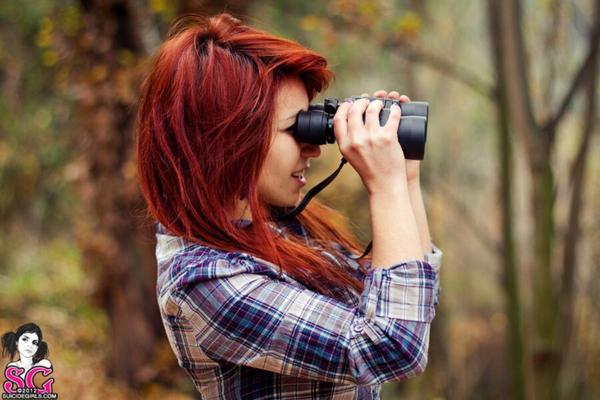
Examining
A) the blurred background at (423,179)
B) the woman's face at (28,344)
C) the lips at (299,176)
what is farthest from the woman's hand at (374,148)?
the woman's face at (28,344)

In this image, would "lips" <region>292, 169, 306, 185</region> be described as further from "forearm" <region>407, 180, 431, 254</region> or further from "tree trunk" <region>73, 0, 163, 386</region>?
"tree trunk" <region>73, 0, 163, 386</region>

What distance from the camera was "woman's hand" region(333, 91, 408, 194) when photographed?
1.13 meters

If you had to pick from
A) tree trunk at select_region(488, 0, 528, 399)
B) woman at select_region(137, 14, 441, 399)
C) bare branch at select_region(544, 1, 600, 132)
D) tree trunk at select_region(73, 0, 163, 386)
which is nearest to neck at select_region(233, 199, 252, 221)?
woman at select_region(137, 14, 441, 399)

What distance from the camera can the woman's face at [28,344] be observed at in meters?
1.50

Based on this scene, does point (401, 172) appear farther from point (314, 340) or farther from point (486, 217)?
point (486, 217)

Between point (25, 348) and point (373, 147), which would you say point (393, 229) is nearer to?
point (373, 147)

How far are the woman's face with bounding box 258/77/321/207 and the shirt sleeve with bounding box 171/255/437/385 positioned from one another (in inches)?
7.5

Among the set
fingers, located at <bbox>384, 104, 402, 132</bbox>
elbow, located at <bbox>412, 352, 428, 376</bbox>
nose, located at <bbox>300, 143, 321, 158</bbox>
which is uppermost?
fingers, located at <bbox>384, 104, 402, 132</bbox>

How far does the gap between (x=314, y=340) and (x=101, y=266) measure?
3.29m

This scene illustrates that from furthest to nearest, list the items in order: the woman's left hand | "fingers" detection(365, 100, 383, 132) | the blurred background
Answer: the blurred background, the woman's left hand, "fingers" detection(365, 100, 383, 132)

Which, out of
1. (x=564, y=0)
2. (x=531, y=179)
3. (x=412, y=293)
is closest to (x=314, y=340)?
(x=412, y=293)

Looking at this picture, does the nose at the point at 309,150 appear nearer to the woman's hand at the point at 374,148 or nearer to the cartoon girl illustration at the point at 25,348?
the woman's hand at the point at 374,148

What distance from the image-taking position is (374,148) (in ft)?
3.73

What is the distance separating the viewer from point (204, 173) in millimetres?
1166
